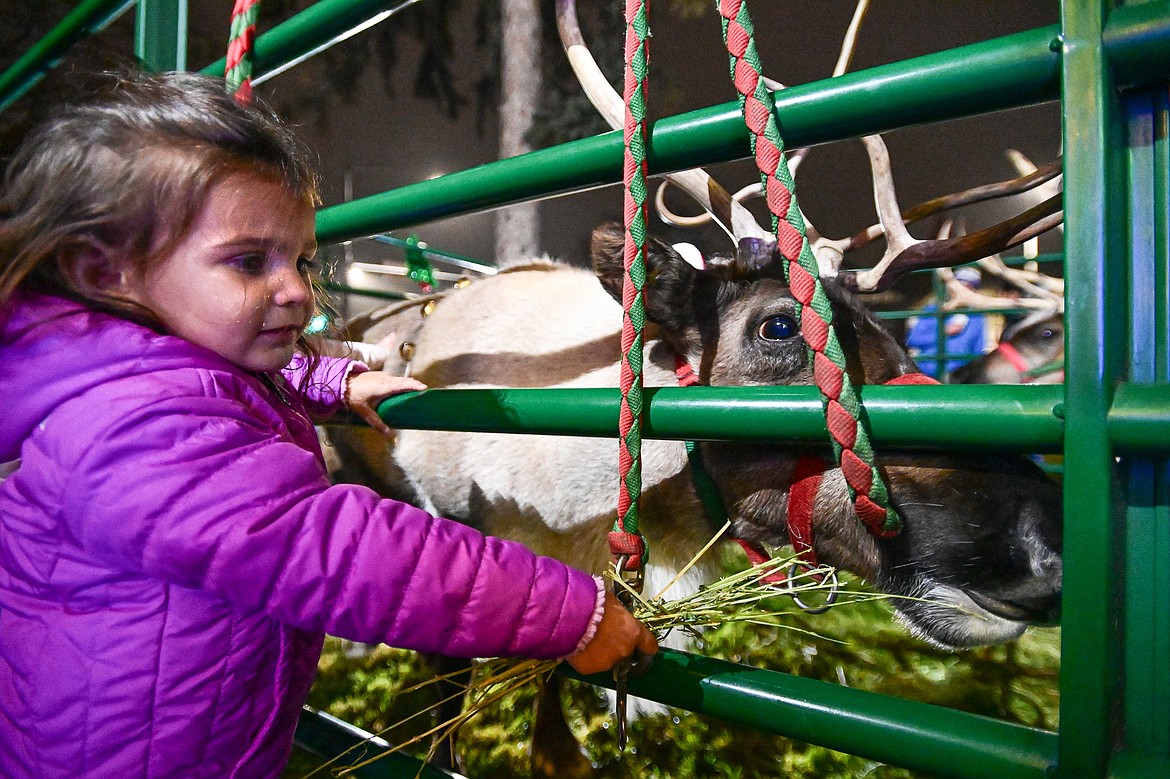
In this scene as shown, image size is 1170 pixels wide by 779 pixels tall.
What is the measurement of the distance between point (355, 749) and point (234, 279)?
78 centimetres

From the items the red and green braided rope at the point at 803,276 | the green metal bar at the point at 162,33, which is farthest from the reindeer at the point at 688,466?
the green metal bar at the point at 162,33

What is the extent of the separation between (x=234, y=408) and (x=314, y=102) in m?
5.24

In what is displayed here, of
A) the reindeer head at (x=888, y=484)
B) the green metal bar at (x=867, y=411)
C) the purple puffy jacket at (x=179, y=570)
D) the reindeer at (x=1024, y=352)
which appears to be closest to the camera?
the green metal bar at (x=867, y=411)

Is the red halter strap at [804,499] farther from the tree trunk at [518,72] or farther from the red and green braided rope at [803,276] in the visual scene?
the tree trunk at [518,72]

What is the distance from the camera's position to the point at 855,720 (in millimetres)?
642

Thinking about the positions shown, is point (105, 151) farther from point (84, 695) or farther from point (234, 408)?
point (84, 695)

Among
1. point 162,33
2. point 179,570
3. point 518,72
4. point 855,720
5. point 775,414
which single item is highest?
point 518,72

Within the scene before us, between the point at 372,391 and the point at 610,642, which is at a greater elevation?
the point at 372,391

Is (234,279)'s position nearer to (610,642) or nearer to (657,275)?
(610,642)

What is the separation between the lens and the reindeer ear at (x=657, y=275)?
1.20 meters

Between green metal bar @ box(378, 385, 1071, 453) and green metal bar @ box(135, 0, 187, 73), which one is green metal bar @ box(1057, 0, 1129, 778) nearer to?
green metal bar @ box(378, 385, 1071, 453)

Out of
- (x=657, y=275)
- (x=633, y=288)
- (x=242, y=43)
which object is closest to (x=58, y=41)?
(x=242, y=43)

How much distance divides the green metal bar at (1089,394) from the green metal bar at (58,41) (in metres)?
2.21

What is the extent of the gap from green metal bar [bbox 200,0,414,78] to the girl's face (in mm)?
602
